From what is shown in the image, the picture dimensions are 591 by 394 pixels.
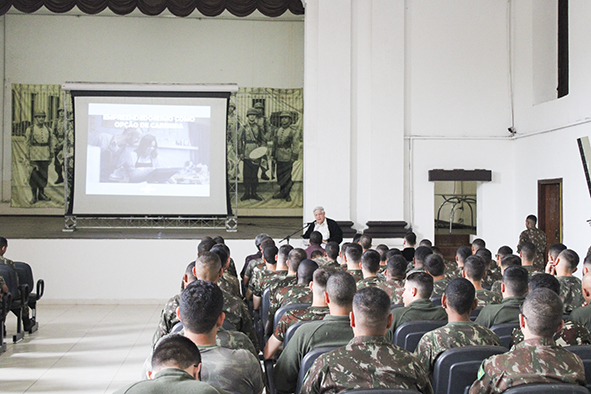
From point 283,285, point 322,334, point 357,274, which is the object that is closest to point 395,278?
point 357,274

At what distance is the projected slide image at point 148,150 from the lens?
36.3 ft

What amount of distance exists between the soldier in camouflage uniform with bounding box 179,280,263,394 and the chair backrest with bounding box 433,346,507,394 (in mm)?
960

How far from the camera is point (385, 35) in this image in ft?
35.7

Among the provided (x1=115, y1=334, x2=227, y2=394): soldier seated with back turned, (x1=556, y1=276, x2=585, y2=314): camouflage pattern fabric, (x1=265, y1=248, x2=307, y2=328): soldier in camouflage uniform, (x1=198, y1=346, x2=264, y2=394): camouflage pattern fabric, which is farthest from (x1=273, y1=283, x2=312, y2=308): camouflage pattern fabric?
(x1=115, y1=334, x2=227, y2=394): soldier seated with back turned

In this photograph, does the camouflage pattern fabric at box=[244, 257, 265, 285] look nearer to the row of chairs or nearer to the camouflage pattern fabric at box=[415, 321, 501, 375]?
the row of chairs

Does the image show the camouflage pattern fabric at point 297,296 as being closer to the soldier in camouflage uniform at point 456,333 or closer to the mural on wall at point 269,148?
the soldier in camouflage uniform at point 456,333

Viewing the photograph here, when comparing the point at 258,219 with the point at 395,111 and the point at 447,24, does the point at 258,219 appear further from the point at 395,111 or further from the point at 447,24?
the point at 447,24

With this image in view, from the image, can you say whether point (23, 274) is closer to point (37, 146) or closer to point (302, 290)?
point (302, 290)

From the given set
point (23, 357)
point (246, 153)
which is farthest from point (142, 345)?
point (246, 153)

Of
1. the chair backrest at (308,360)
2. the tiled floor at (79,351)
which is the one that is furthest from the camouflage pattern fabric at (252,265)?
the chair backrest at (308,360)

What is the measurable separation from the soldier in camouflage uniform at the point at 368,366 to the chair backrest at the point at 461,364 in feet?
1.35

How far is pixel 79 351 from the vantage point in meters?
6.58

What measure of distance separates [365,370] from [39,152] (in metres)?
15.1

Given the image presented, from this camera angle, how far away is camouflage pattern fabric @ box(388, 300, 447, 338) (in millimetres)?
3910
